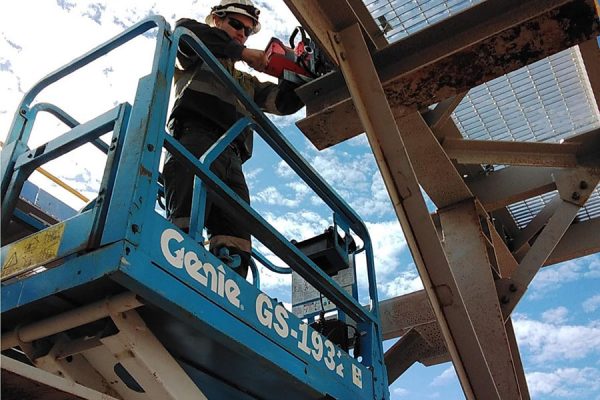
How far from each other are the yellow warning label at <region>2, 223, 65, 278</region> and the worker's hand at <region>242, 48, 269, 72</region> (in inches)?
64.8

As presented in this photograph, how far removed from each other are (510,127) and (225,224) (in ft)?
9.81

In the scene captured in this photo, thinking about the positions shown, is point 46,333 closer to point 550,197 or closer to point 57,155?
point 57,155

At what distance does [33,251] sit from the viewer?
2.36 m

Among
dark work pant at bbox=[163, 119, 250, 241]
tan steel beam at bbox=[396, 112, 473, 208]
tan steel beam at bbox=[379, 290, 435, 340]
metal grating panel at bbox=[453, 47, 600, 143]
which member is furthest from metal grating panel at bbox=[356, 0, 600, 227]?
dark work pant at bbox=[163, 119, 250, 241]

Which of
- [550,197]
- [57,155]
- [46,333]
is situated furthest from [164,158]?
[550,197]

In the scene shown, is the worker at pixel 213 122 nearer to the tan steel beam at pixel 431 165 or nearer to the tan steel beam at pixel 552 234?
the tan steel beam at pixel 431 165

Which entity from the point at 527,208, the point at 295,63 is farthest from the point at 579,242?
the point at 295,63

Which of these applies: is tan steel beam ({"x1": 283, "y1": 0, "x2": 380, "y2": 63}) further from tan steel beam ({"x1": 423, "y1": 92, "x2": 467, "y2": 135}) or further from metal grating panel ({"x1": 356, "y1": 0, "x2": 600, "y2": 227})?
metal grating panel ({"x1": 356, "y1": 0, "x2": 600, "y2": 227})

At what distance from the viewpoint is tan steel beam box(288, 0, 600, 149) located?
9.64ft

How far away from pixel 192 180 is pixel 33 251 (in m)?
1.01

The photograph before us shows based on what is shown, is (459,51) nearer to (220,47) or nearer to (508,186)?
(220,47)

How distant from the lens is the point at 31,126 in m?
3.05

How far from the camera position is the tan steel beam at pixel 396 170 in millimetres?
3002

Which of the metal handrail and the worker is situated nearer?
the metal handrail
